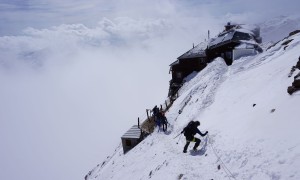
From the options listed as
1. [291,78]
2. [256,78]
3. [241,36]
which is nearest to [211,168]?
[291,78]

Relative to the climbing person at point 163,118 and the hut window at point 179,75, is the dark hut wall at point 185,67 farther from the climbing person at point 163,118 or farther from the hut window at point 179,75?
the climbing person at point 163,118

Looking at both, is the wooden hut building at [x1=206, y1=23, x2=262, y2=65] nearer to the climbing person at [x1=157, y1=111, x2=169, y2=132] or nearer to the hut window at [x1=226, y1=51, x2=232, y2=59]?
the hut window at [x1=226, y1=51, x2=232, y2=59]

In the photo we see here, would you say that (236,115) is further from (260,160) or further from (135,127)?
(135,127)

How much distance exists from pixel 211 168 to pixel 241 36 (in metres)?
45.3

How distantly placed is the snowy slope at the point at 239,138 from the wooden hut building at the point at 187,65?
2700 centimetres

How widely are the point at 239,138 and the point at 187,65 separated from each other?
43497 millimetres

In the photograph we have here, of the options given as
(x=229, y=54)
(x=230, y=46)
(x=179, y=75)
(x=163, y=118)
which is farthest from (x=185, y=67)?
(x=163, y=118)

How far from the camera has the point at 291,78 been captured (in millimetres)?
18156

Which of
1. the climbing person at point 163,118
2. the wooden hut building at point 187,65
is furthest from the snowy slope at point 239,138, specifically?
the wooden hut building at point 187,65

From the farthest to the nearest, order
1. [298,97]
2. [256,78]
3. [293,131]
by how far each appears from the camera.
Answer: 1. [256,78]
2. [298,97]
3. [293,131]

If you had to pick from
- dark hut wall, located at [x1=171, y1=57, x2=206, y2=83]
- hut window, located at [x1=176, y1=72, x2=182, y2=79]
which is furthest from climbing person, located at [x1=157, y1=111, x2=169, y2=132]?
hut window, located at [x1=176, y1=72, x2=182, y2=79]

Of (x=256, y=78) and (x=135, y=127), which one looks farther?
(x=135, y=127)

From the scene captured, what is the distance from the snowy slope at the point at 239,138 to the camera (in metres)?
12.2

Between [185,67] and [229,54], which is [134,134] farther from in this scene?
[229,54]
